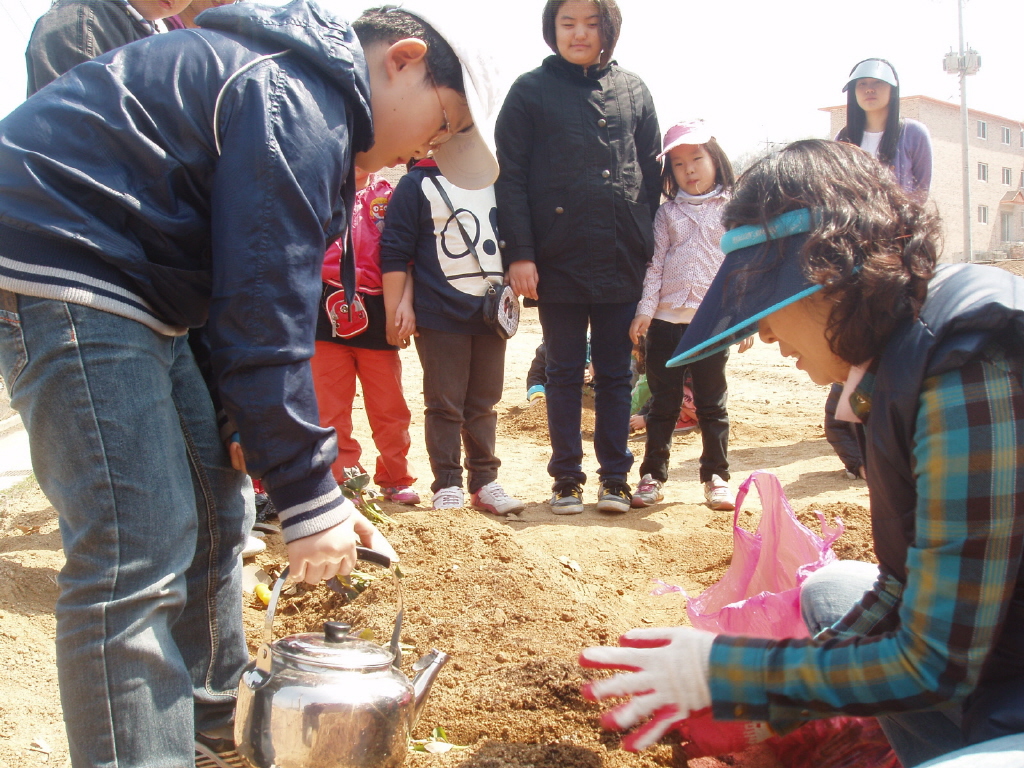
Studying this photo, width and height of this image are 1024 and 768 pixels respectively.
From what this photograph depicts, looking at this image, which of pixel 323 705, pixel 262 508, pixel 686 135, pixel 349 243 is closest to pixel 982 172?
pixel 686 135

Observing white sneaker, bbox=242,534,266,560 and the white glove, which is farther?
white sneaker, bbox=242,534,266,560

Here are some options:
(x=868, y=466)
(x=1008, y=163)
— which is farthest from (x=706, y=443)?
(x=1008, y=163)

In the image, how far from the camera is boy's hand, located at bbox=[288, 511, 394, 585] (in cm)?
150

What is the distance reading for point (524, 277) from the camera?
12.8ft

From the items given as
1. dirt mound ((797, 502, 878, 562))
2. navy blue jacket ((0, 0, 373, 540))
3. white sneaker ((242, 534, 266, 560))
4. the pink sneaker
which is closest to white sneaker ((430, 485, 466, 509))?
the pink sneaker

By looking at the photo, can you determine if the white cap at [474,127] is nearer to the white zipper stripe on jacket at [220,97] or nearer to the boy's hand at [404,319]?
the white zipper stripe on jacket at [220,97]

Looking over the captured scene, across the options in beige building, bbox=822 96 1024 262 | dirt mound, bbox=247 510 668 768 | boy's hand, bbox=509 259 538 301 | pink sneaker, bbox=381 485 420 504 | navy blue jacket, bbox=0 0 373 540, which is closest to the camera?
navy blue jacket, bbox=0 0 373 540

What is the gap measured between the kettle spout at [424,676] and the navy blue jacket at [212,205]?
0.42 metres

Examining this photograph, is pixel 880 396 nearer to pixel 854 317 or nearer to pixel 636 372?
pixel 854 317

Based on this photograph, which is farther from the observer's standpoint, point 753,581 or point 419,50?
point 753,581

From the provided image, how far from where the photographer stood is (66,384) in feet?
4.70

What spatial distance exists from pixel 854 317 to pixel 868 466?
294mm

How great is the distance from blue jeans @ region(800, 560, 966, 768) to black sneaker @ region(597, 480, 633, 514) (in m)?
2.20

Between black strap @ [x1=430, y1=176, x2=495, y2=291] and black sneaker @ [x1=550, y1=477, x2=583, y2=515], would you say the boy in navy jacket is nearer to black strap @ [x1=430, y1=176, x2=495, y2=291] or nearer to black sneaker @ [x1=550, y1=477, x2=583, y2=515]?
black strap @ [x1=430, y1=176, x2=495, y2=291]
